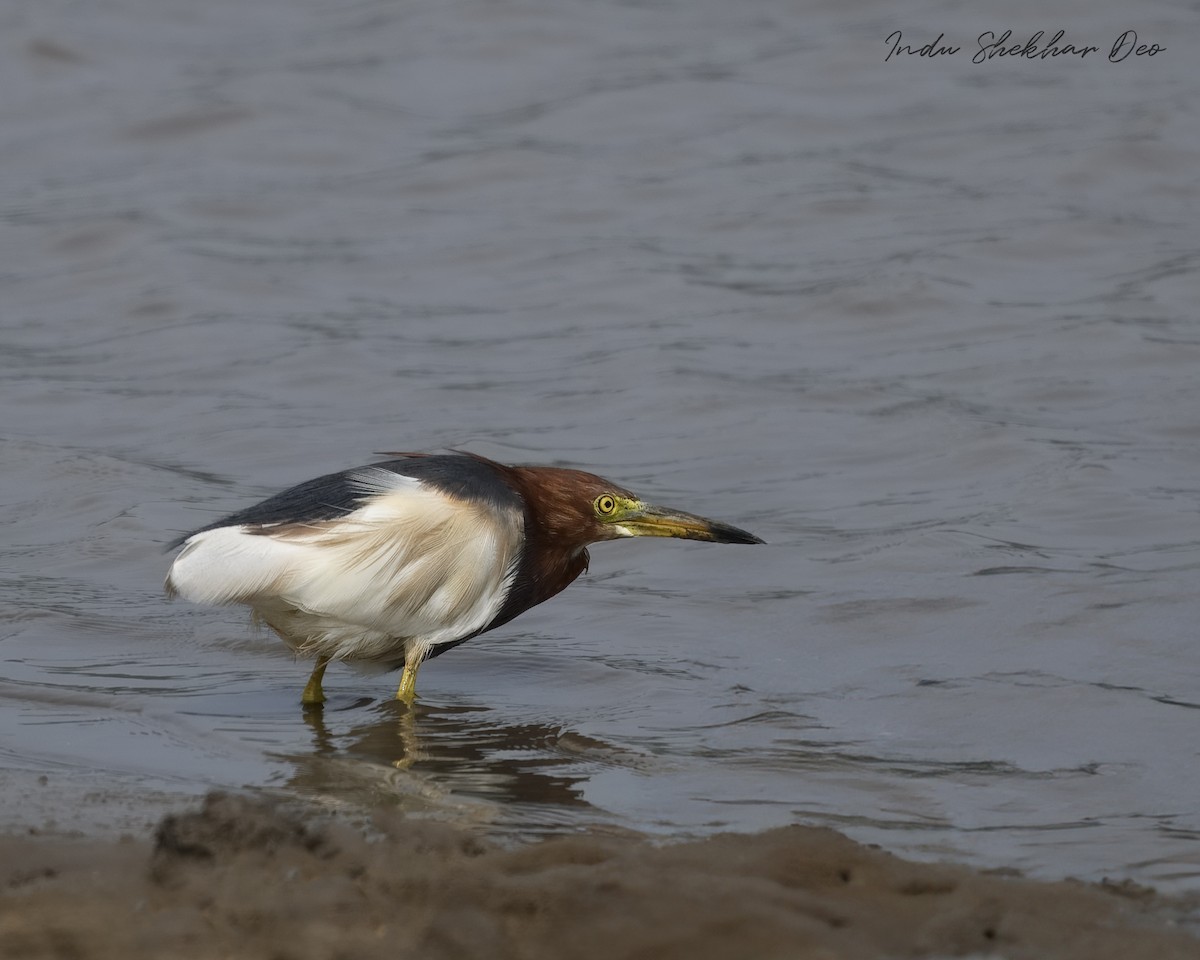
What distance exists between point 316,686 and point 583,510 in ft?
4.04

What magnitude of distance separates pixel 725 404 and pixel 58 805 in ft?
23.4

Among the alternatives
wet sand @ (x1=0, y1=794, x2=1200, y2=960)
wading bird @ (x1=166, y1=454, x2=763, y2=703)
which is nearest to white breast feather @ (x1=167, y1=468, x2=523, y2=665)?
wading bird @ (x1=166, y1=454, x2=763, y2=703)

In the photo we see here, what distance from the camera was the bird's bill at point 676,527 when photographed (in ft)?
22.6

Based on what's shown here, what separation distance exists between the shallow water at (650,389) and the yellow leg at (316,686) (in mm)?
122

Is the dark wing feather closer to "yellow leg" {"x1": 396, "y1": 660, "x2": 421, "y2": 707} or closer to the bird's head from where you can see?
the bird's head

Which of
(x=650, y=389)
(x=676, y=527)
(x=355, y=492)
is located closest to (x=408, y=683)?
(x=355, y=492)

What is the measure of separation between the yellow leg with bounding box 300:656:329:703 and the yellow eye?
120cm

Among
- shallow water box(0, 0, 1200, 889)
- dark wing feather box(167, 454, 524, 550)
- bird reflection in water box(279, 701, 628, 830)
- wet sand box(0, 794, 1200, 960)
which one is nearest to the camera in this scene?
A: wet sand box(0, 794, 1200, 960)

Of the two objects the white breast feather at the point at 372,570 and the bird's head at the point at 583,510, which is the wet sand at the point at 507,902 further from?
the bird's head at the point at 583,510

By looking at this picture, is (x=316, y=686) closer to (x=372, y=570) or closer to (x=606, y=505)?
(x=372, y=570)

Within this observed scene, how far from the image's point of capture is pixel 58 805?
4.86 meters

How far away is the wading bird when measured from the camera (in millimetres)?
6059

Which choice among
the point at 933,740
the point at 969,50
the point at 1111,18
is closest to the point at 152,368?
the point at 933,740

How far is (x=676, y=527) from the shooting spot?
699 cm
